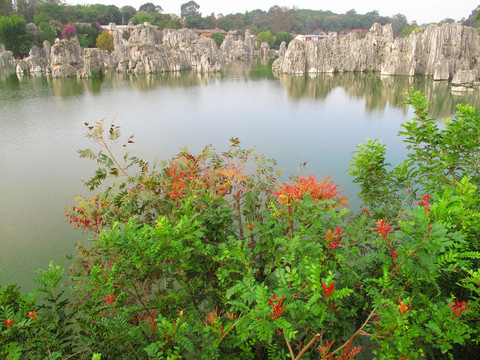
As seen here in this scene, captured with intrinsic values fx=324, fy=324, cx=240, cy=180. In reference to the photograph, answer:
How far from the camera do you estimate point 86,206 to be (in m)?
3.03

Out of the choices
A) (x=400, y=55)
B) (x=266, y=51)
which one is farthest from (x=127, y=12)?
(x=400, y=55)

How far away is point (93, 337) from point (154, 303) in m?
0.37

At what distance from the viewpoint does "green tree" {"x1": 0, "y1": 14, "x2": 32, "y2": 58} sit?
3541cm

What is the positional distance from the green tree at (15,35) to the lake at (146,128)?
19.9m

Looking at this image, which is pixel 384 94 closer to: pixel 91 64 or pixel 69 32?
pixel 91 64

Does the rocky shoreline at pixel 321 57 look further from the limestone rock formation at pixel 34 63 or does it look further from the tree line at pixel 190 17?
the tree line at pixel 190 17

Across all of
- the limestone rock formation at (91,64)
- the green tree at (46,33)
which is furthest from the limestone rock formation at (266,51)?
the green tree at (46,33)

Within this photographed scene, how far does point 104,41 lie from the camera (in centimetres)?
4175

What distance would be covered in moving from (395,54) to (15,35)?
40535mm

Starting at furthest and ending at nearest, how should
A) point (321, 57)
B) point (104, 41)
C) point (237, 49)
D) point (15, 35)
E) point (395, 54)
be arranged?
1. point (237, 49)
2. point (104, 41)
3. point (15, 35)
4. point (321, 57)
5. point (395, 54)

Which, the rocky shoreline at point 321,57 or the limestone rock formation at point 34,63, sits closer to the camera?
the rocky shoreline at point 321,57

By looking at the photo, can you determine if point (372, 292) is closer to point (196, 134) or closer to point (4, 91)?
point (196, 134)

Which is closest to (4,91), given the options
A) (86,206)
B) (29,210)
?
(29,210)

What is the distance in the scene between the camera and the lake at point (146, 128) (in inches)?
216
